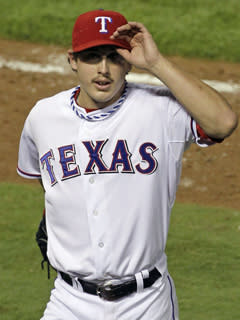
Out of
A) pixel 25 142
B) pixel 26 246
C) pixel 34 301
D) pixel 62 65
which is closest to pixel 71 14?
pixel 62 65

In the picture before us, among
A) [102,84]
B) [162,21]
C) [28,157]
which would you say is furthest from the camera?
[162,21]

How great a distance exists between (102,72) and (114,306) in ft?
4.18

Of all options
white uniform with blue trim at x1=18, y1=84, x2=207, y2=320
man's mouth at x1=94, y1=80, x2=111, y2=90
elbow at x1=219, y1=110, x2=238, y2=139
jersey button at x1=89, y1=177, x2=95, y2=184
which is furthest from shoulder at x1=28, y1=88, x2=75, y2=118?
elbow at x1=219, y1=110, x2=238, y2=139

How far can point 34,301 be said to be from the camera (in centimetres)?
664

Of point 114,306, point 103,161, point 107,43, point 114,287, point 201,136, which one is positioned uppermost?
point 107,43

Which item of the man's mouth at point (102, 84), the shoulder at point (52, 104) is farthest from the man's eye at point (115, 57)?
the shoulder at point (52, 104)

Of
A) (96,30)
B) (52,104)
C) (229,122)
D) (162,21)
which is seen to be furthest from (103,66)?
(162,21)

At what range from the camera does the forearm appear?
13.6 ft

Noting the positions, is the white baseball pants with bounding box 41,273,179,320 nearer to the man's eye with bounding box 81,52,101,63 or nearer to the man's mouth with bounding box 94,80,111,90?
the man's mouth with bounding box 94,80,111,90

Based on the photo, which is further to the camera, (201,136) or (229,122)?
(201,136)

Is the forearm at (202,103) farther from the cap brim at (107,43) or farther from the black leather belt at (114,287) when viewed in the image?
the black leather belt at (114,287)

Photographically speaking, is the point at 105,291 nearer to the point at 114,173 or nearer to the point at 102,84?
the point at 114,173

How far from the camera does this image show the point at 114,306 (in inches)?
177

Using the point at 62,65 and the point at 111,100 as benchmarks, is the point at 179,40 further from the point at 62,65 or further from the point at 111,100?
the point at 111,100
